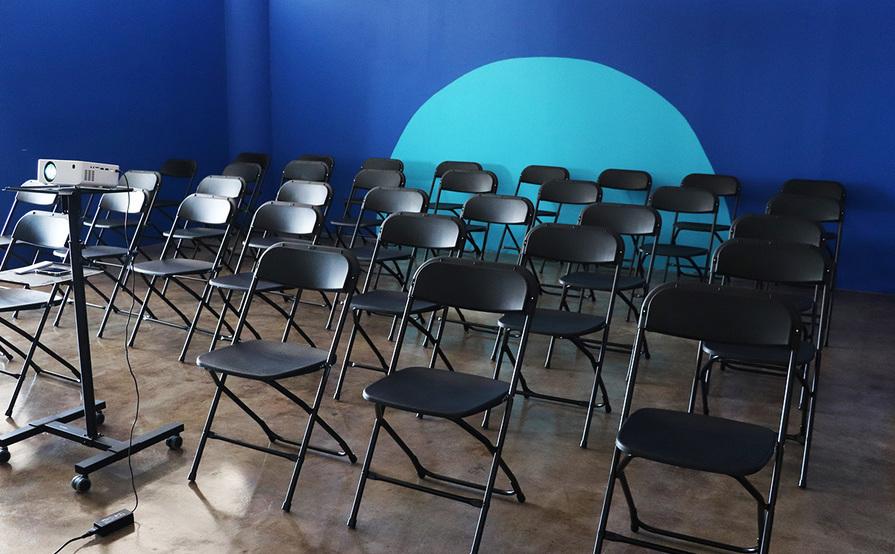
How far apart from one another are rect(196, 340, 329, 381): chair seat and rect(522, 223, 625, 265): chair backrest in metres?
1.36

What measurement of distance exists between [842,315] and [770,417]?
2609 mm

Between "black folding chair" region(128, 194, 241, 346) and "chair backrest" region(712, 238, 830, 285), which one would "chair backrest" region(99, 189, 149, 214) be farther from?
"chair backrest" region(712, 238, 830, 285)

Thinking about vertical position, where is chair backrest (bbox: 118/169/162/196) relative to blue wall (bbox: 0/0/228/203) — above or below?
below

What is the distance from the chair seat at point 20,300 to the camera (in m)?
3.80

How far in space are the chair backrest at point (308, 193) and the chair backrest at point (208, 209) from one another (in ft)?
2.59

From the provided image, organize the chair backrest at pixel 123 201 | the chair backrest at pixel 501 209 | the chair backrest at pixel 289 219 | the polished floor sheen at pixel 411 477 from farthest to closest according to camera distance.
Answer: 1. the chair backrest at pixel 123 201
2. the chair backrest at pixel 501 209
3. the chair backrest at pixel 289 219
4. the polished floor sheen at pixel 411 477

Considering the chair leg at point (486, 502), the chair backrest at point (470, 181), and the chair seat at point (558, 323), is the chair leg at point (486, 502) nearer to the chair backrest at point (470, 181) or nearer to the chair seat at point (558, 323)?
the chair seat at point (558, 323)

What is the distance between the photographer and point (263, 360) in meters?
3.11

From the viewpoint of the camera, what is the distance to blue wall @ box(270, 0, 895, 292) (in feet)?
22.2

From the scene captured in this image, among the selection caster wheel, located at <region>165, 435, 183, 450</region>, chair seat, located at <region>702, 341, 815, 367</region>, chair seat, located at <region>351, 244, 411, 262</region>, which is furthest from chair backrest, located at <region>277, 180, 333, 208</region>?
chair seat, located at <region>702, 341, 815, 367</region>

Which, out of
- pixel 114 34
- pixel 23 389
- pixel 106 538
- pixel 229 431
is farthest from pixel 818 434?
pixel 114 34

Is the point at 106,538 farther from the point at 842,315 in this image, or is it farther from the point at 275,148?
the point at 275,148

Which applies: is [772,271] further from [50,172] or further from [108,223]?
[108,223]

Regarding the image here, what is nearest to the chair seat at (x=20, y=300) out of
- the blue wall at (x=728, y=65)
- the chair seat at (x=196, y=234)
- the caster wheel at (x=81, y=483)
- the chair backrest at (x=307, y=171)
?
the caster wheel at (x=81, y=483)
